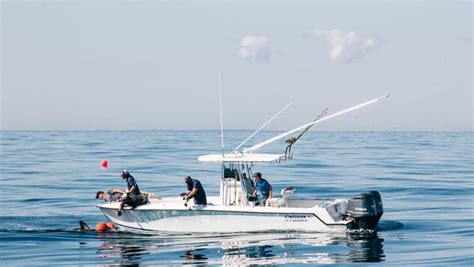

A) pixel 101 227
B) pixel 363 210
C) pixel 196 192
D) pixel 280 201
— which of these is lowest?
pixel 101 227

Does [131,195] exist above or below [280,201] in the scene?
above

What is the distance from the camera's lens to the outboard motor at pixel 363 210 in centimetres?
2916

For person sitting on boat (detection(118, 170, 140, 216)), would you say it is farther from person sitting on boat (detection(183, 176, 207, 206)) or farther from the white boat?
Answer: person sitting on boat (detection(183, 176, 207, 206))

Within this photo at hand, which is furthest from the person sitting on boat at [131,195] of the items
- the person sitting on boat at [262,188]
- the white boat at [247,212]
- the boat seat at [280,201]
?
the boat seat at [280,201]

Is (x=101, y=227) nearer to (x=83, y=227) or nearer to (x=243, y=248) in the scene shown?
(x=83, y=227)

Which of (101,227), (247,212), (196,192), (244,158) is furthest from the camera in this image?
(101,227)

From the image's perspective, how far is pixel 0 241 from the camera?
29.8 metres

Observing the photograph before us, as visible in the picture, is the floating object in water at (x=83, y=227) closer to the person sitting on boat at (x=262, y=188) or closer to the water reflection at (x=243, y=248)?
the water reflection at (x=243, y=248)

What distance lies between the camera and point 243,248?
26.9 metres

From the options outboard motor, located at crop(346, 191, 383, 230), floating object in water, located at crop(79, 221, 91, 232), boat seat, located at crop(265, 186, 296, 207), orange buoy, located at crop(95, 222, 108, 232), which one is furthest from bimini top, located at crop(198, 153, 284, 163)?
floating object in water, located at crop(79, 221, 91, 232)

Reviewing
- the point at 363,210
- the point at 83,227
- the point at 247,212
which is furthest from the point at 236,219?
the point at 83,227

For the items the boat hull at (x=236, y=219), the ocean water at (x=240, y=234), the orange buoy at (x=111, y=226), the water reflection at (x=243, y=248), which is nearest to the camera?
the water reflection at (x=243, y=248)

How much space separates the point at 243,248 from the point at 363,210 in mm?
4799

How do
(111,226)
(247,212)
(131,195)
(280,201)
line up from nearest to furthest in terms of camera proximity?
(247,212), (280,201), (131,195), (111,226)
